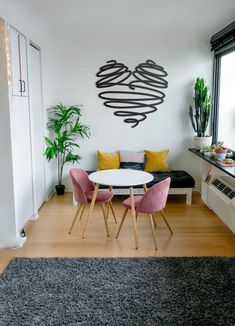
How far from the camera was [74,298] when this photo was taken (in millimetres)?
2598

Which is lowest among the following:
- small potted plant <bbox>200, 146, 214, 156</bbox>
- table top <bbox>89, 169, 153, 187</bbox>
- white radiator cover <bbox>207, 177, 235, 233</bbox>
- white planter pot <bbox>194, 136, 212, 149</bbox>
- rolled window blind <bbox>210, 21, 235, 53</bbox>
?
white radiator cover <bbox>207, 177, 235, 233</bbox>

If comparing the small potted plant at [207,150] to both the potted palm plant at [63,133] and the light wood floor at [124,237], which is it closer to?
the light wood floor at [124,237]

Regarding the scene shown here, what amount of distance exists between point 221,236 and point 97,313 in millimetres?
1946

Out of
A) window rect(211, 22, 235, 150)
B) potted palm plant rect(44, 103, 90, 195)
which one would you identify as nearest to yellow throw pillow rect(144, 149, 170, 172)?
window rect(211, 22, 235, 150)

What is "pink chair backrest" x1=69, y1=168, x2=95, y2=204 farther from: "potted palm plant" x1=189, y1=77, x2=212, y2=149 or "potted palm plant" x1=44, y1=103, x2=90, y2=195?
"potted palm plant" x1=189, y1=77, x2=212, y2=149

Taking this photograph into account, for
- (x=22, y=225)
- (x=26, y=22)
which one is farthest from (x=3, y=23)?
(x=22, y=225)

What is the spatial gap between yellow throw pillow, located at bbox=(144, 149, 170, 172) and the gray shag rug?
2229 mm

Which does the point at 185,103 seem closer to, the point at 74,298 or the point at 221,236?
the point at 221,236

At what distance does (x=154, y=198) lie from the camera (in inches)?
137

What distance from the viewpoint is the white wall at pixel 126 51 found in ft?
16.9

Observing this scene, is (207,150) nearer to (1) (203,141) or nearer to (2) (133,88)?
(1) (203,141)

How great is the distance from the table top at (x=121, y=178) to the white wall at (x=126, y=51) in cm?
160

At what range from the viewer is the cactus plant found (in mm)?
5137

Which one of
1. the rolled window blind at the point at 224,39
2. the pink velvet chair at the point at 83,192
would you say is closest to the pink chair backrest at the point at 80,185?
the pink velvet chair at the point at 83,192
